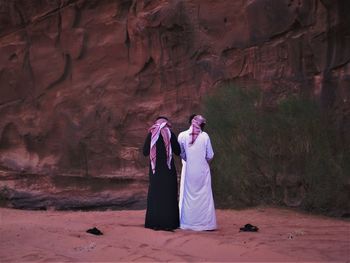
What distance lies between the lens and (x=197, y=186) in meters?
8.16

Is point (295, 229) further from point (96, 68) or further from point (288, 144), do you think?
point (96, 68)

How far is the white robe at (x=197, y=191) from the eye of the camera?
26.5ft

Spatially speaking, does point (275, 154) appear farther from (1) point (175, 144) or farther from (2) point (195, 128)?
(1) point (175, 144)

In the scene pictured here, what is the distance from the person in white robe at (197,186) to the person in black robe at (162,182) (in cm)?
15

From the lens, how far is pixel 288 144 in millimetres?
10680

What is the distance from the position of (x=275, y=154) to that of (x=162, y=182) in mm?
3406

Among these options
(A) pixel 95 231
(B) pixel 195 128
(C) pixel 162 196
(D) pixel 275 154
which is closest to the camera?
(A) pixel 95 231

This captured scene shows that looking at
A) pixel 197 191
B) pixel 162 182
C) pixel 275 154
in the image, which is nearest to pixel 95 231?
pixel 162 182

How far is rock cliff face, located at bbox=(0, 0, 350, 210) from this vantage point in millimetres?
12578

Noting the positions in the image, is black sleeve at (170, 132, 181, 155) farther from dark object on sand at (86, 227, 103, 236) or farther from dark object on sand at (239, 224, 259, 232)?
dark object on sand at (86, 227, 103, 236)

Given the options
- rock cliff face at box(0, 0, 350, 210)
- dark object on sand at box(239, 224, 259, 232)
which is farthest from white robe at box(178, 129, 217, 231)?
rock cliff face at box(0, 0, 350, 210)

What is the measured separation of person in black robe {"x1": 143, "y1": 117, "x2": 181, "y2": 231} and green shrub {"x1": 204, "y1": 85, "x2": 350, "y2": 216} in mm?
3091

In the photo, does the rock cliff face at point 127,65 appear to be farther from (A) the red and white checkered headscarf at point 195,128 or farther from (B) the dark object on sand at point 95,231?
(B) the dark object on sand at point 95,231

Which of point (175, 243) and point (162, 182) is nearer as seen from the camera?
point (175, 243)
